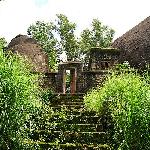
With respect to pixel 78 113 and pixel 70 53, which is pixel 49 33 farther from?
pixel 78 113

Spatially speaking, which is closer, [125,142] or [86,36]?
[125,142]

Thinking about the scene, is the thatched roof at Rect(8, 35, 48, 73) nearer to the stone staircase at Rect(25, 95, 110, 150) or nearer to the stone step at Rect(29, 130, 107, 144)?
the stone staircase at Rect(25, 95, 110, 150)

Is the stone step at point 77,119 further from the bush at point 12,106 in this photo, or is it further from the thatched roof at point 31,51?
the thatched roof at point 31,51

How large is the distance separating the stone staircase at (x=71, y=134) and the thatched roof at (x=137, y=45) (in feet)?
27.9

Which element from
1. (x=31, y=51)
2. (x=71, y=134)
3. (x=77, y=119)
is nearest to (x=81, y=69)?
(x=31, y=51)

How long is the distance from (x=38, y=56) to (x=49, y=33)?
12797 mm

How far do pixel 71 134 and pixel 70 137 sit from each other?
64 mm

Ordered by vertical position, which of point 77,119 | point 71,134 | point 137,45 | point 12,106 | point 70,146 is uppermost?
point 137,45

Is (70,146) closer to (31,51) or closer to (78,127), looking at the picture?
(78,127)

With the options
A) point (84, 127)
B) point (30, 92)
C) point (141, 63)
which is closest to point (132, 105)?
point (30, 92)

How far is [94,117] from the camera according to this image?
8.02 metres

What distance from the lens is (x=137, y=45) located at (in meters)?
17.8

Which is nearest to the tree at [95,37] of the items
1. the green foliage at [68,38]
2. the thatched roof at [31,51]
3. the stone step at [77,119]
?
the green foliage at [68,38]

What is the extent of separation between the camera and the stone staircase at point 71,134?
21.2 ft
